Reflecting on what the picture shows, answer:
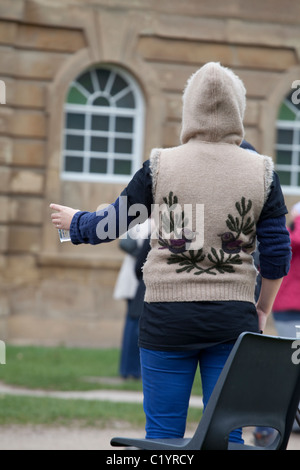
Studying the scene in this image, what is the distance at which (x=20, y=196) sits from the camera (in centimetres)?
1323

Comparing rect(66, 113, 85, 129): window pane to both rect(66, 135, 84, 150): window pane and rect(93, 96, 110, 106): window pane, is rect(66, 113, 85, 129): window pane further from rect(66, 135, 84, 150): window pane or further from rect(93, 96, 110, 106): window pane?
rect(93, 96, 110, 106): window pane

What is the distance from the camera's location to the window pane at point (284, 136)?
1459 centimetres

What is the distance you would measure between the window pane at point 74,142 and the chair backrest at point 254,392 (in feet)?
35.6

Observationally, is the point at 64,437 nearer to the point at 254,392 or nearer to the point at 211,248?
the point at 211,248

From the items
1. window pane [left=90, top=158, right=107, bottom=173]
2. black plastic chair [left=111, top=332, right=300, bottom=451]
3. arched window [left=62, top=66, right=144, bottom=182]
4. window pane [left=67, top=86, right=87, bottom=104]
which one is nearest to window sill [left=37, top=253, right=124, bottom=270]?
arched window [left=62, top=66, right=144, bottom=182]

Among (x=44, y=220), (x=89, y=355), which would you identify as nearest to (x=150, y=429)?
(x=89, y=355)

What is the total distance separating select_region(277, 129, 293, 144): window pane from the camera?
14.6 metres

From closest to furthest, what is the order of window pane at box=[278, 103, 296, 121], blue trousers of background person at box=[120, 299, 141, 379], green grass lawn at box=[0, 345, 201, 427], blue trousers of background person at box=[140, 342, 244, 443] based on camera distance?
blue trousers of background person at box=[140, 342, 244, 443] → green grass lawn at box=[0, 345, 201, 427] → blue trousers of background person at box=[120, 299, 141, 379] → window pane at box=[278, 103, 296, 121]

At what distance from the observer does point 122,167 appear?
556 inches

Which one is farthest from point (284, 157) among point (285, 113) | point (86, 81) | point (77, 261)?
point (77, 261)

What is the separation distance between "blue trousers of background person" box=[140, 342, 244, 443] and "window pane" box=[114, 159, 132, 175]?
10.6 meters

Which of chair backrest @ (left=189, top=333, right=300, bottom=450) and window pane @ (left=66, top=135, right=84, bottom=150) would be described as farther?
window pane @ (left=66, top=135, right=84, bottom=150)

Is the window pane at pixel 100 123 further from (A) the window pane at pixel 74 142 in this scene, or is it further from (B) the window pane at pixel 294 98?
(B) the window pane at pixel 294 98
